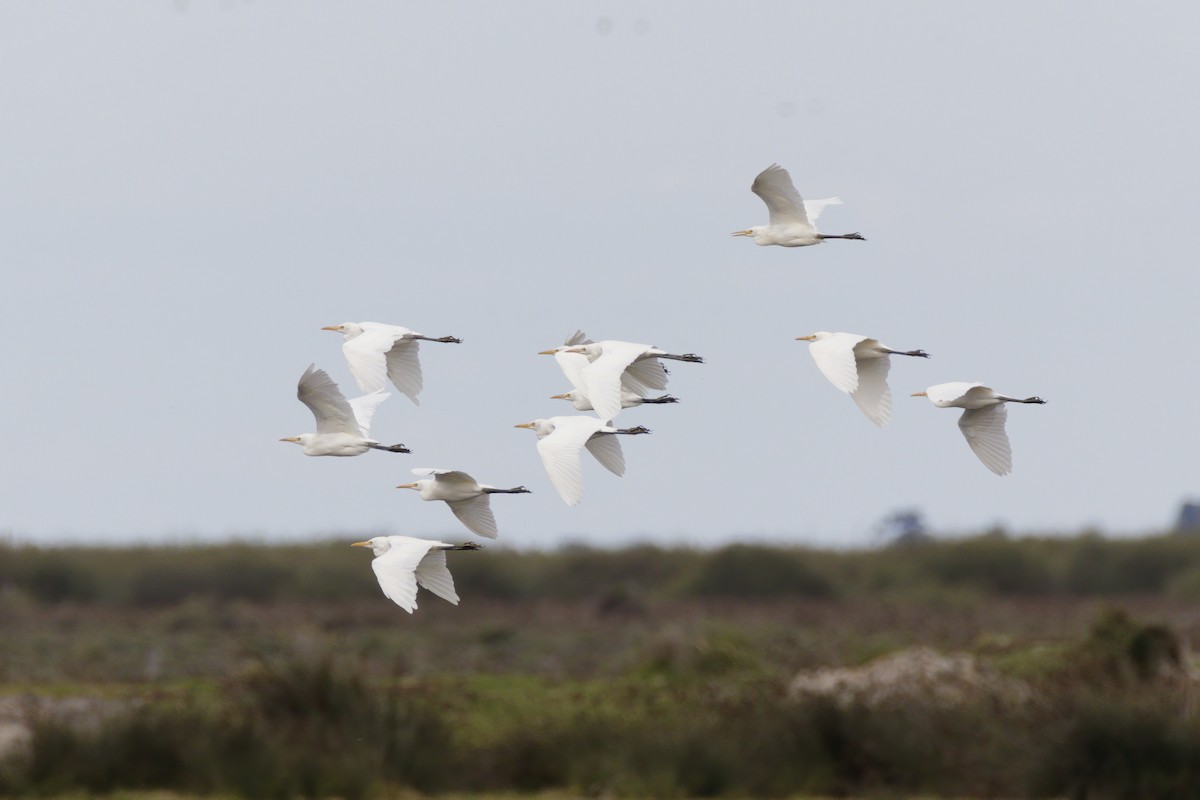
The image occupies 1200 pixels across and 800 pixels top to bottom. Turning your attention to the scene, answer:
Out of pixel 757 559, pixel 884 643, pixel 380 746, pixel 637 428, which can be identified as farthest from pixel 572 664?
pixel 637 428

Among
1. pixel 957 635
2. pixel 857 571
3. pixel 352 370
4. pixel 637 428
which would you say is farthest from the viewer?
pixel 857 571

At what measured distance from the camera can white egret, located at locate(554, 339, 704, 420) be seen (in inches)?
294

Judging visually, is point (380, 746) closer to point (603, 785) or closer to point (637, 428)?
point (603, 785)

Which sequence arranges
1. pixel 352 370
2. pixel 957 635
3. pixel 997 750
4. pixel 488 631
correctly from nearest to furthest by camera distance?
pixel 352 370, pixel 997 750, pixel 957 635, pixel 488 631

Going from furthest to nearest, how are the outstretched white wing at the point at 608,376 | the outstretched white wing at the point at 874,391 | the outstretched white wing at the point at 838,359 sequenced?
the outstretched white wing at the point at 874,391
the outstretched white wing at the point at 838,359
the outstretched white wing at the point at 608,376

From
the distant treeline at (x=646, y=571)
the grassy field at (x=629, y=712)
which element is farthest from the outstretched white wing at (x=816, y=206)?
the distant treeline at (x=646, y=571)

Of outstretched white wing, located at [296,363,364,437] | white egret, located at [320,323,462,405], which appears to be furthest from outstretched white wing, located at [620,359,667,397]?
outstretched white wing, located at [296,363,364,437]

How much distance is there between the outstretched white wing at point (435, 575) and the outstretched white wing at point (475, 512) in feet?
0.61

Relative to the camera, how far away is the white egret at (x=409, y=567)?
713cm

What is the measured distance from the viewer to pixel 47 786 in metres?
17.3

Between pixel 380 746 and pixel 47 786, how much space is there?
306cm

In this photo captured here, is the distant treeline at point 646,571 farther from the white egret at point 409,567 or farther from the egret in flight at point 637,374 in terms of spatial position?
the white egret at point 409,567

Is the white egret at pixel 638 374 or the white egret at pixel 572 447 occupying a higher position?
the white egret at pixel 638 374

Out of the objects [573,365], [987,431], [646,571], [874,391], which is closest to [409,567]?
[573,365]
